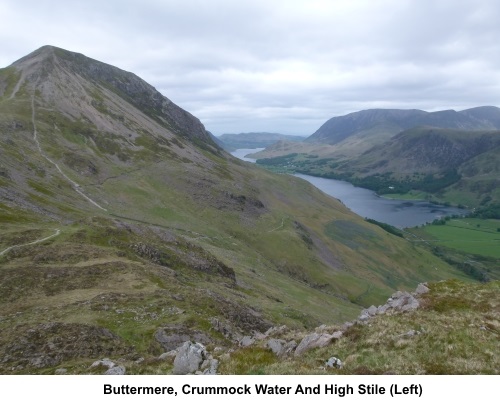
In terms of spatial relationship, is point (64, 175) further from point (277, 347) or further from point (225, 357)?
point (225, 357)

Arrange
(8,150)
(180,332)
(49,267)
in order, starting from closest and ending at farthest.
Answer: (180,332), (49,267), (8,150)

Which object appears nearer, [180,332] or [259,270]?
[180,332]

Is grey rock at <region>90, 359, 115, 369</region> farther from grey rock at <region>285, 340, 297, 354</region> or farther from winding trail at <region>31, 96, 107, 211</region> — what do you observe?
winding trail at <region>31, 96, 107, 211</region>

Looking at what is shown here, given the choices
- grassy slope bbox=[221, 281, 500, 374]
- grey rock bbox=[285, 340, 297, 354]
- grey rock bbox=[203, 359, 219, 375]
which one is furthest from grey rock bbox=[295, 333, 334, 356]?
grey rock bbox=[203, 359, 219, 375]

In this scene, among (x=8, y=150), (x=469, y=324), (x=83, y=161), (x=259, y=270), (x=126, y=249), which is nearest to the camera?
(x=469, y=324)

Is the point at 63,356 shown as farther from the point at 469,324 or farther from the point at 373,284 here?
the point at 373,284

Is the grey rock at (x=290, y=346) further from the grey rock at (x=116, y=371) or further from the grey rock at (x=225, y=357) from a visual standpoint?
the grey rock at (x=116, y=371)

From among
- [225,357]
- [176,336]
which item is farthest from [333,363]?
[176,336]
